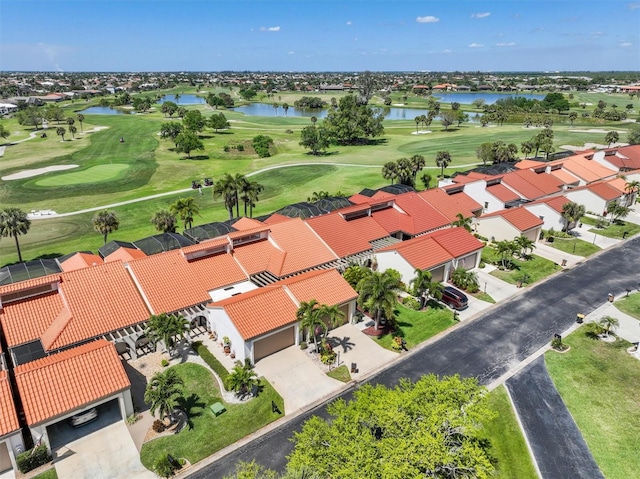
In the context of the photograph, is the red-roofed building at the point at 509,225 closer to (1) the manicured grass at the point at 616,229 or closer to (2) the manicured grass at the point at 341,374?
(1) the manicured grass at the point at 616,229

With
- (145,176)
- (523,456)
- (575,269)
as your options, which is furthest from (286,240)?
(145,176)

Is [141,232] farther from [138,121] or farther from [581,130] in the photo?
[581,130]

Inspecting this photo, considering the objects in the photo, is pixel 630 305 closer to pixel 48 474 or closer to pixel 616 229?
pixel 616 229

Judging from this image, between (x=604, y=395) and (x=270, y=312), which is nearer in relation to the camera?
(x=604, y=395)

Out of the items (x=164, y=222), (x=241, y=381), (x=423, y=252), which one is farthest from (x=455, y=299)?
(x=164, y=222)

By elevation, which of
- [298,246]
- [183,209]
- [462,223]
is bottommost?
[462,223]

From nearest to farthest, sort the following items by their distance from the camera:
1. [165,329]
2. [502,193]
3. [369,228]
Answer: [165,329] < [369,228] < [502,193]

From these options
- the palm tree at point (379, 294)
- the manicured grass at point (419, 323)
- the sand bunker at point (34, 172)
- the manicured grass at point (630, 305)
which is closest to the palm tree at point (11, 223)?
the palm tree at point (379, 294)
